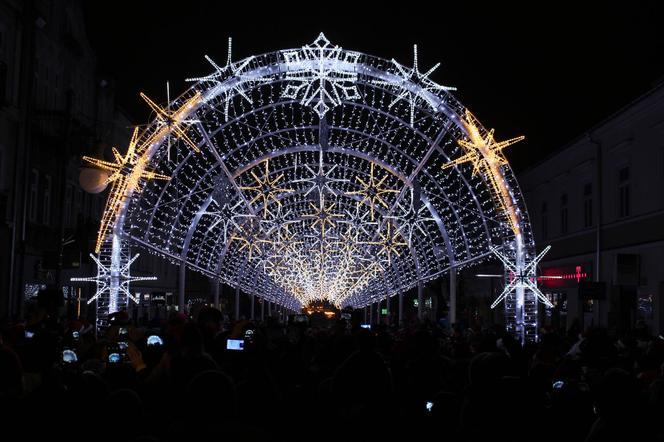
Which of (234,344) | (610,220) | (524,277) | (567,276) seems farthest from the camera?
(567,276)

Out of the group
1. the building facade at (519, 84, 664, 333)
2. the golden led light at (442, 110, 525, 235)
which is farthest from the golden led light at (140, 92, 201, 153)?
the building facade at (519, 84, 664, 333)

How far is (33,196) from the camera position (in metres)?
31.5

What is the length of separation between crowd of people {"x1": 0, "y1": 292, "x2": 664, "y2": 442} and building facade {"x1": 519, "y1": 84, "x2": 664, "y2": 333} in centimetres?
1567

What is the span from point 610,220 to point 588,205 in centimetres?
353

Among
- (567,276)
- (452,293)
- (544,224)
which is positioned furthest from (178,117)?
(544,224)

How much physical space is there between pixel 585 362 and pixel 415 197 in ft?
68.5

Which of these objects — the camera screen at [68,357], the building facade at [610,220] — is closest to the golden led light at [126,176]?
Result: the building facade at [610,220]

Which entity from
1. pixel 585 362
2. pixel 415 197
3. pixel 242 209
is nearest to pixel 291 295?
pixel 242 209

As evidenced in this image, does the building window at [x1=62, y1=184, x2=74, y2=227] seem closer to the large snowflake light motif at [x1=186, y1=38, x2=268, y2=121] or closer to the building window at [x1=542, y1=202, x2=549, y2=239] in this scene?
the large snowflake light motif at [x1=186, y1=38, x2=268, y2=121]

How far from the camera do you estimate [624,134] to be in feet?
112

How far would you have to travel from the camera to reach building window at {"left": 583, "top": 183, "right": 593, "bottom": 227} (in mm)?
39031

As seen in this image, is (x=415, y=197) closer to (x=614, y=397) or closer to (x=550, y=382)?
(x=550, y=382)

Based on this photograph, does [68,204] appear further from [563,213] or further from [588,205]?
[563,213]

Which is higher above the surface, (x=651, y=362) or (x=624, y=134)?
(x=624, y=134)
